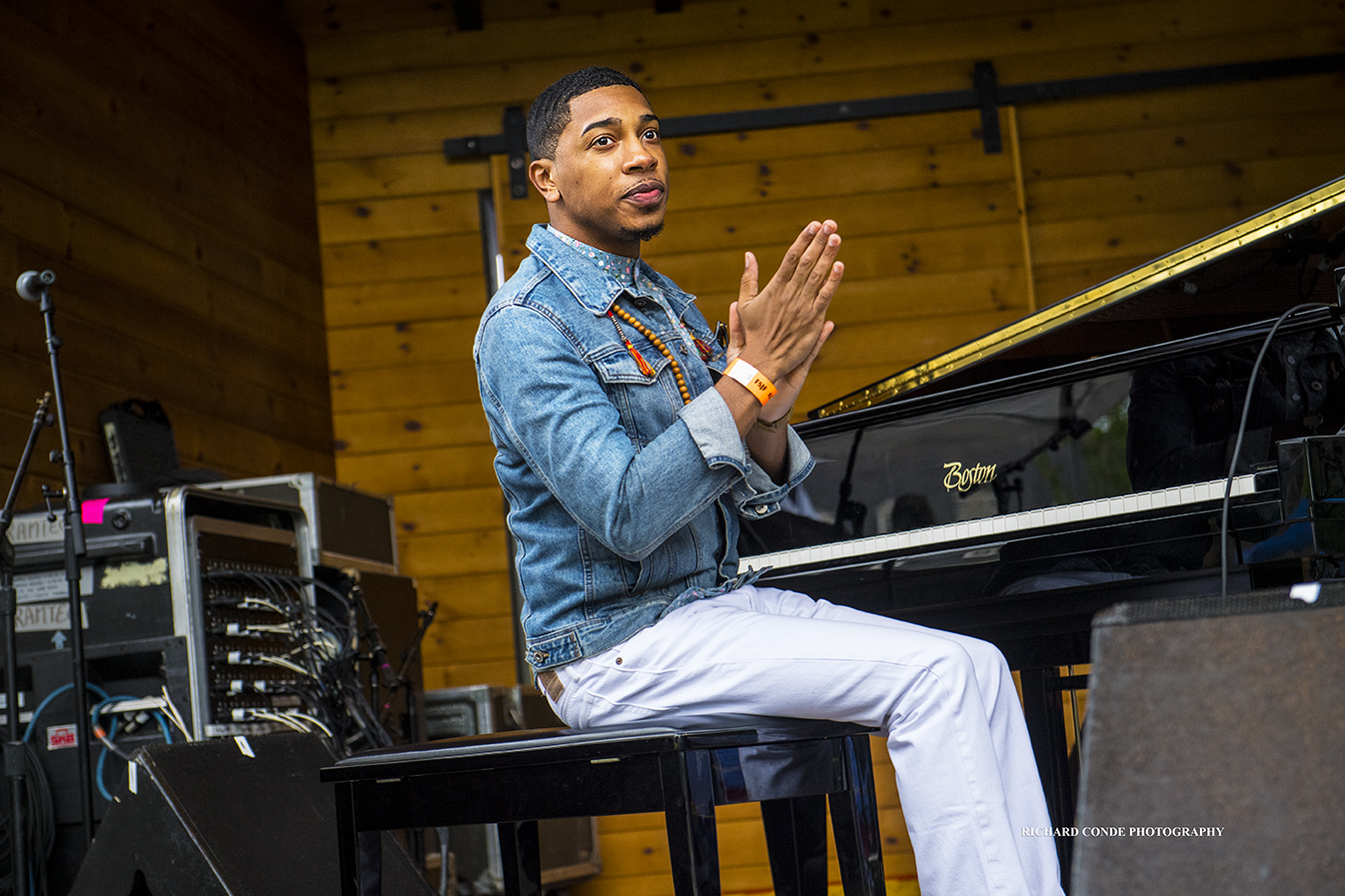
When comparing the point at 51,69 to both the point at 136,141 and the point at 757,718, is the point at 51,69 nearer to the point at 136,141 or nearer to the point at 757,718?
the point at 136,141

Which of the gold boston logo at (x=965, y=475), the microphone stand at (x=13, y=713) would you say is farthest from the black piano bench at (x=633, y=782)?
the microphone stand at (x=13, y=713)

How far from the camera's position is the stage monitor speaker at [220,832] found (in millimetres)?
2016

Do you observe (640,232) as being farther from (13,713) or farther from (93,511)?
(93,511)

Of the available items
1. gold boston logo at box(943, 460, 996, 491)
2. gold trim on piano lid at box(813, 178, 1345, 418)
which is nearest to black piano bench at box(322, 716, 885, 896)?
gold boston logo at box(943, 460, 996, 491)

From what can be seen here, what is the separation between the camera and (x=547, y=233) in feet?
5.40

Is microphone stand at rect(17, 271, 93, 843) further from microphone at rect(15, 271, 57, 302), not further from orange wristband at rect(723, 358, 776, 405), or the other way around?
orange wristband at rect(723, 358, 776, 405)

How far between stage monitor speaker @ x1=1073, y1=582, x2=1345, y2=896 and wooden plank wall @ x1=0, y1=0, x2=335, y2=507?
8.85 feet

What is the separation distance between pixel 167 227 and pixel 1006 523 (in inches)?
104

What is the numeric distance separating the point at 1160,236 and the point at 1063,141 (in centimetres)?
47

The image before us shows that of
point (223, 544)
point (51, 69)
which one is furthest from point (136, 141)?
point (223, 544)

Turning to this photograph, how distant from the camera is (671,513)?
4.56ft

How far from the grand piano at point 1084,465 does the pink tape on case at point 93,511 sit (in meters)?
1.30

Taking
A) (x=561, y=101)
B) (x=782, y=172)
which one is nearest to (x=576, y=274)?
(x=561, y=101)

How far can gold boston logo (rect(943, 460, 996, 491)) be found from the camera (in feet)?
7.47
